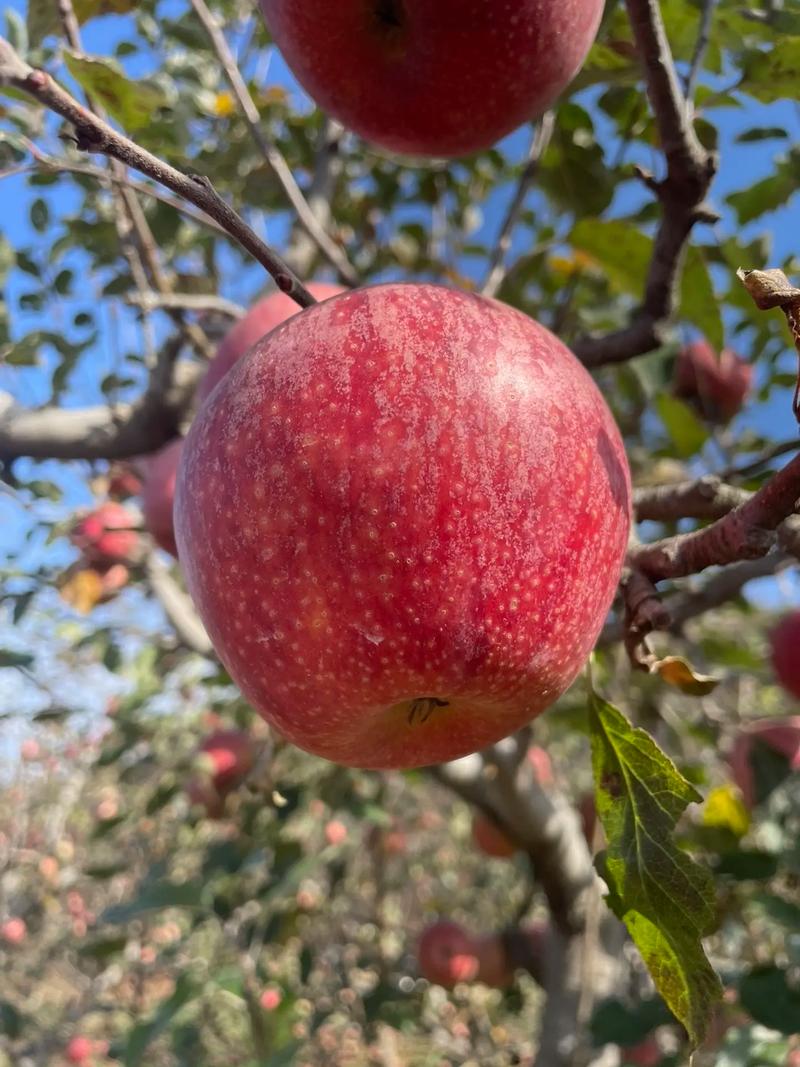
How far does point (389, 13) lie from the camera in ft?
2.39

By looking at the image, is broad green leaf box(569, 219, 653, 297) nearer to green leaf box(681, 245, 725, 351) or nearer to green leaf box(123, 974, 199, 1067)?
green leaf box(681, 245, 725, 351)

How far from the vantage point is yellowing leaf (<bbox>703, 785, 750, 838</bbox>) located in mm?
→ 1291

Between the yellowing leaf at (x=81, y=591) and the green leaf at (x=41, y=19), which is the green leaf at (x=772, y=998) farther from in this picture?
the green leaf at (x=41, y=19)

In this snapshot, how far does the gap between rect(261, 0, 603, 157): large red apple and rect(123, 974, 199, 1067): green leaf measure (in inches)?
48.0

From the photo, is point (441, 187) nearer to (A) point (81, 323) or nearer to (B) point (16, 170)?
(A) point (81, 323)

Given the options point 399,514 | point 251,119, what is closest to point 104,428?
point 251,119

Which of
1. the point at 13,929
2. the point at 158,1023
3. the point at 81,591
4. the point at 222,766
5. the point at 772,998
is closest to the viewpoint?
the point at 772,998

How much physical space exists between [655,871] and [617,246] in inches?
29.0

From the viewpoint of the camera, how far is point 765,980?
1.11 m

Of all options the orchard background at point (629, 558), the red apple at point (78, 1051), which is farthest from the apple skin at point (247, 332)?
the red apple at point (78, 1051)

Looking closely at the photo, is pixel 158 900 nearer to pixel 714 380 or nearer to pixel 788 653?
pixel 788 653

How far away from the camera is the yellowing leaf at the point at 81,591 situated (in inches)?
71.7

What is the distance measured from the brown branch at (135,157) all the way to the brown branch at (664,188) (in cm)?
41

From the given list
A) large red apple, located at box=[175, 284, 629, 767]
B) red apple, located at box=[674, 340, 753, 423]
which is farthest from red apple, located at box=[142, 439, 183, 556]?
red apple, located at box=[674, 340, 753, 423]
